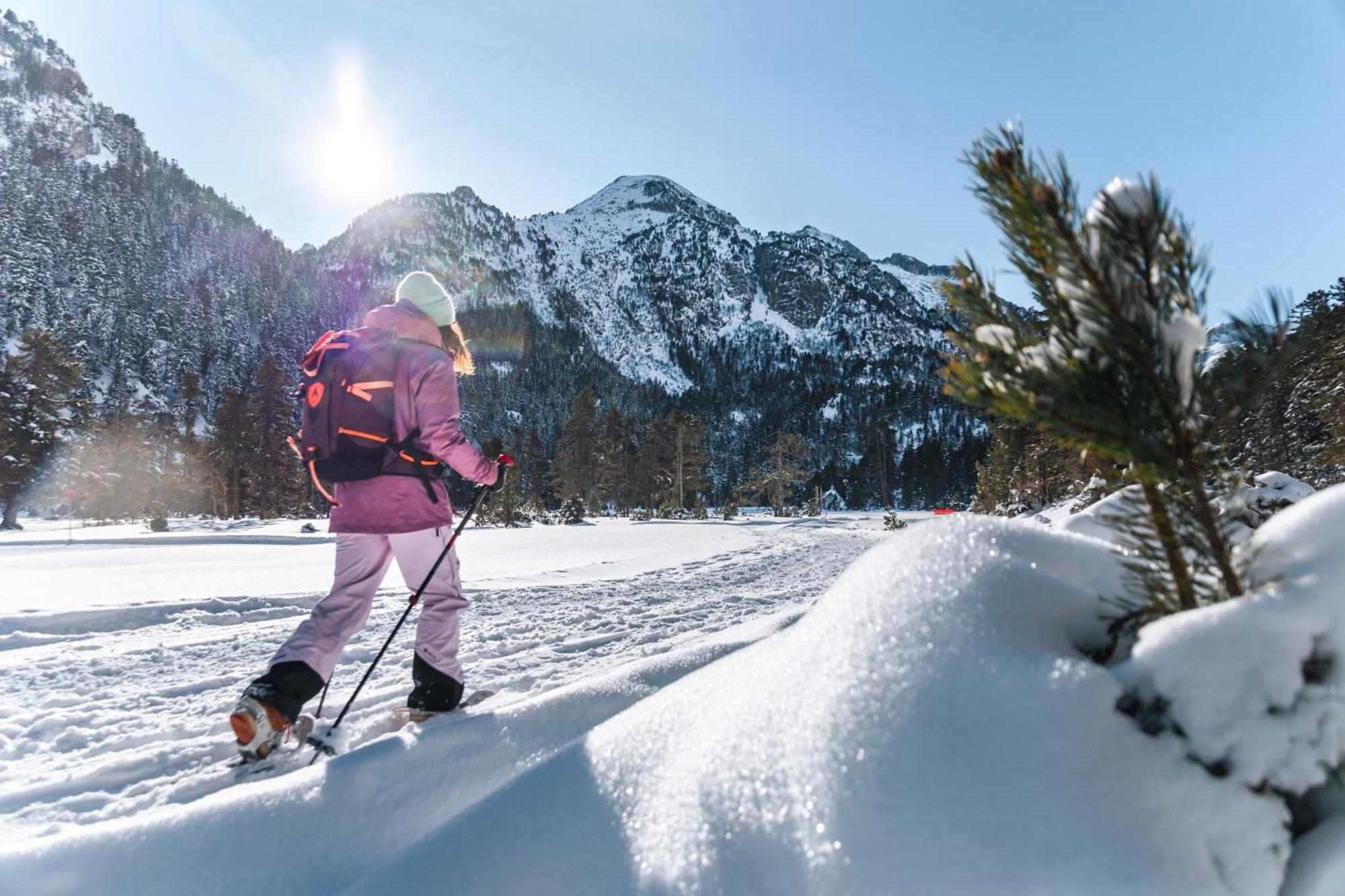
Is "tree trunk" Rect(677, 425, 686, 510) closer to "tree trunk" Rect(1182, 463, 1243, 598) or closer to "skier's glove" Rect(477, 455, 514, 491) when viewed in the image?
"skier's glove" Rect(477, 455, 514, 491)

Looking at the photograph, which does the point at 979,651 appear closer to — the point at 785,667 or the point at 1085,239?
the point at 785,667

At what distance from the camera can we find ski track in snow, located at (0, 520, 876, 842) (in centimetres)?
194

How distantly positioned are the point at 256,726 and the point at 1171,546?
250cm

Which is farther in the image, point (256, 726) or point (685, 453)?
point (685, 453)

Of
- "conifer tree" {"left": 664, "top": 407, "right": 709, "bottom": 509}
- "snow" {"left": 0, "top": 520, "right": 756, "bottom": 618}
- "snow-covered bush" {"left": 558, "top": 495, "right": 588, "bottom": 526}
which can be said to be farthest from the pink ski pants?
"conifer tree" {"left": 664, "top": 407, "right": 709, "bottom": 509}

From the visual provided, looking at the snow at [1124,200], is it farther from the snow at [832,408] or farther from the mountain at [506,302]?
the snow at [832,408]

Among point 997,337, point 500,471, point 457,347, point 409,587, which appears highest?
point 457,347

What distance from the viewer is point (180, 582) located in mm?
5961

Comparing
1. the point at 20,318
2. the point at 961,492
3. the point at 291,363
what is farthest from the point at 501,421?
the point at 961,492

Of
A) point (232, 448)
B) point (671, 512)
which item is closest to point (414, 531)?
point (671, 512)

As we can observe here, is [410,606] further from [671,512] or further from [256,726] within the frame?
[671,512]

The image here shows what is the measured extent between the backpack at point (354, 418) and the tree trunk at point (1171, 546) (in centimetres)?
226

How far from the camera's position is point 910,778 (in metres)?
0.78

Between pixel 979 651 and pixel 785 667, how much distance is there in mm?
350
